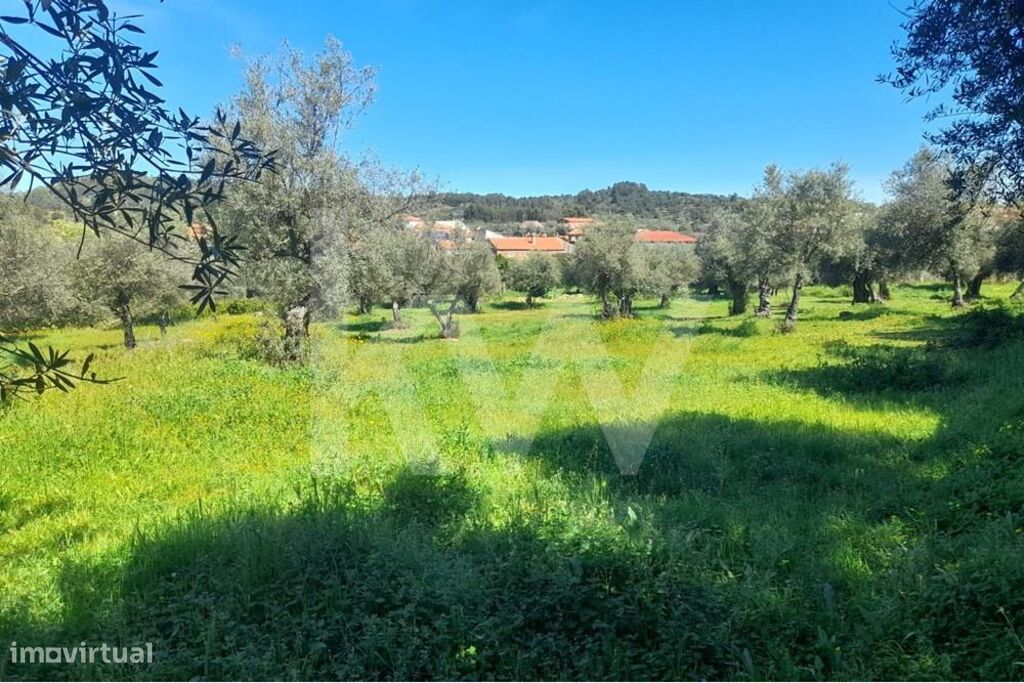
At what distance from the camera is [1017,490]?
469 centimetres

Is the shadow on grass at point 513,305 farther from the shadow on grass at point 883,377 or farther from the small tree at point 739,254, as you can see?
the shadow on grass at point 883,377

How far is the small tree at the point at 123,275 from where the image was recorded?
21062 mm

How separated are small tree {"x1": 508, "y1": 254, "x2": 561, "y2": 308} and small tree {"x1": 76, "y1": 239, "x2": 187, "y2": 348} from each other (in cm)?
2869

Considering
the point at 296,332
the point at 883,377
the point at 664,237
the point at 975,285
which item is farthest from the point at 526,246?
the point at 883,377

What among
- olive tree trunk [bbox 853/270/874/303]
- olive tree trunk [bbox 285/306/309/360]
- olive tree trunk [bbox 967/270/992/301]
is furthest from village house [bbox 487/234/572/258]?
olive tree trunk [bbox 285/306/309/360]

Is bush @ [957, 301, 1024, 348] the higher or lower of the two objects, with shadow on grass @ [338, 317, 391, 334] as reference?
higher

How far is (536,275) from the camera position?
159 ft

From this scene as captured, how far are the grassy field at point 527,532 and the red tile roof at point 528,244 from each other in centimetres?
4372

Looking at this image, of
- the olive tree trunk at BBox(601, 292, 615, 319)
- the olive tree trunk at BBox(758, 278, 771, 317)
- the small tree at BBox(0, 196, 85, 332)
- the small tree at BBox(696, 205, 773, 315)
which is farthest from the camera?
the olive tree trunk at BBox(601, 292, 615, 319)

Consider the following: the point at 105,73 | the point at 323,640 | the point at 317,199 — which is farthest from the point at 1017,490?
the point at 317,199

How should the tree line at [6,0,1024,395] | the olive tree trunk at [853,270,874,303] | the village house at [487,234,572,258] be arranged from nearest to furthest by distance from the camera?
the tree line at [6,0,1024,395] < the olive tree trunk at [853,270,874,303] < the village house at [487,234,572,258]

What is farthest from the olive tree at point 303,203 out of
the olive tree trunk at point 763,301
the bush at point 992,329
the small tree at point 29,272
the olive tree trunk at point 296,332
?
the olive tree trunk at point 763,301

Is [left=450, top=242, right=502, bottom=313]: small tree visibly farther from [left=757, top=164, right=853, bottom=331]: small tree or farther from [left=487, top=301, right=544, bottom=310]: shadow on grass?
[left=757, top=164, right=853, bottom=331]: small tree

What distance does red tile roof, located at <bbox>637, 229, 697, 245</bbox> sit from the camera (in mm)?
33281
